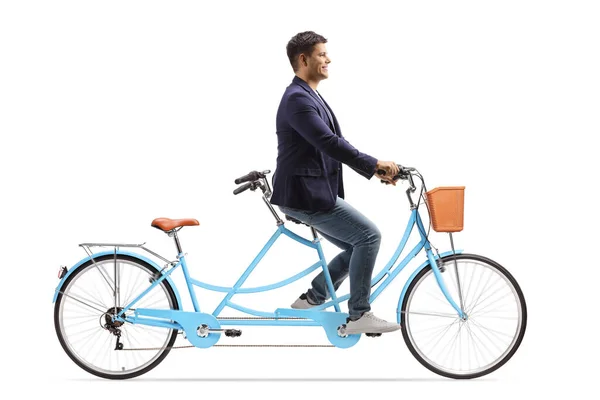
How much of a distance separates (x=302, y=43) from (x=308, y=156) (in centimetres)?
75

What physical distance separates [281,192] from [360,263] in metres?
0.68

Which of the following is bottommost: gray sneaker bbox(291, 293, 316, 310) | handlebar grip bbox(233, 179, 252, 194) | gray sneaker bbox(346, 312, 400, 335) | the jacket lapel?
gray sneaker bbox(346, 312, 400, 335)

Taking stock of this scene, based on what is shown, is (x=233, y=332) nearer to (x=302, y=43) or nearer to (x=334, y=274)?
(x=334, y=274)

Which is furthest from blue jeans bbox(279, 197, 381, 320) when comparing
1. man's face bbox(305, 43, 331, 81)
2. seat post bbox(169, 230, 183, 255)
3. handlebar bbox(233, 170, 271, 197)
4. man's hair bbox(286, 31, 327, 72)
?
man's hair bbox(286, 31, 327, 72)

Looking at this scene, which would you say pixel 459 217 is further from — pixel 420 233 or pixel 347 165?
pixel 347 165

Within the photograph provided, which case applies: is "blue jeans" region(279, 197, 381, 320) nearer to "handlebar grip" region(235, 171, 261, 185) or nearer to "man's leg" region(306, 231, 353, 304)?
"man's leg" region(306, 231, 353, 304)

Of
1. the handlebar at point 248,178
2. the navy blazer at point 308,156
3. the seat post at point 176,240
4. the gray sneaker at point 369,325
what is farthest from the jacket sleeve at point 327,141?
the seat post at point 176,240

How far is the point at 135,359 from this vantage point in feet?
20.2

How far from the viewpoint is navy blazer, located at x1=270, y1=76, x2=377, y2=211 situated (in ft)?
18.6

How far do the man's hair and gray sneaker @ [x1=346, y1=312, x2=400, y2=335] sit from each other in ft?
5.58

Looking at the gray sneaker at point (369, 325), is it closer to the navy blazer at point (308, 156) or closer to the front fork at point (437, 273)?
the front fork at point (437, 273)

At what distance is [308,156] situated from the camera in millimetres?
5816

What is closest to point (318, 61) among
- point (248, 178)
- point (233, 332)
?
point (248, 178)

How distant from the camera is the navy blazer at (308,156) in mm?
5668
